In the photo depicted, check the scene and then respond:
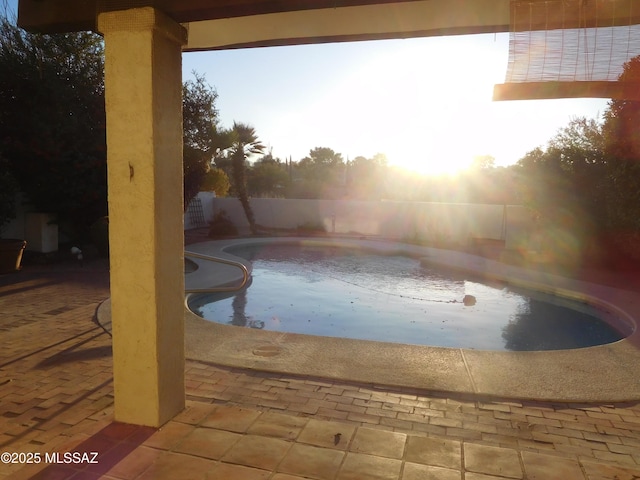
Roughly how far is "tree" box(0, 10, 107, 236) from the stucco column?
30.2 feet

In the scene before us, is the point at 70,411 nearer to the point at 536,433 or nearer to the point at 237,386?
the point at 237,386

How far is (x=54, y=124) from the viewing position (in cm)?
1112

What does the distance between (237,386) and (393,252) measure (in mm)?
11729

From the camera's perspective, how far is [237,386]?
4.16m

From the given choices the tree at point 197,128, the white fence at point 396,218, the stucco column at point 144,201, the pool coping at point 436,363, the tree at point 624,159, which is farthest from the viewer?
the white fence at point 396,218

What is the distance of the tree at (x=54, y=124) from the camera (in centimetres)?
1080

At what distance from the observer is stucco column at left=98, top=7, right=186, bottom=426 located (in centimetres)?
289

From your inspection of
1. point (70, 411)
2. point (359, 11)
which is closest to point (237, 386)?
point (70, 411)

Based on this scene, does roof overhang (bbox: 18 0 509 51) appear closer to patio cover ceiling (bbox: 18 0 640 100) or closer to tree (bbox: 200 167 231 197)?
patio cover ceiling (bbox: 18 0 640 100)

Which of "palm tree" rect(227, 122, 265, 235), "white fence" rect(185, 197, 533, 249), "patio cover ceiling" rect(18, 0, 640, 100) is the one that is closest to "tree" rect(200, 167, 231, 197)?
"white fence" rect(185, 197, 533, 249)

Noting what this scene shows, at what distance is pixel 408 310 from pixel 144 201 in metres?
6.97

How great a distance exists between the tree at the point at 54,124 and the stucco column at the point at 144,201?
9215 mm

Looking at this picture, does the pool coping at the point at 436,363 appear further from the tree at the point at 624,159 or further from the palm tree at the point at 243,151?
the palm tree at the point at 243,151

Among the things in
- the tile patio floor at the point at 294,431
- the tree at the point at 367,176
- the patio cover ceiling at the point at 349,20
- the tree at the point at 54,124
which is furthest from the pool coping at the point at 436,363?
the tree at the point at 367,176
